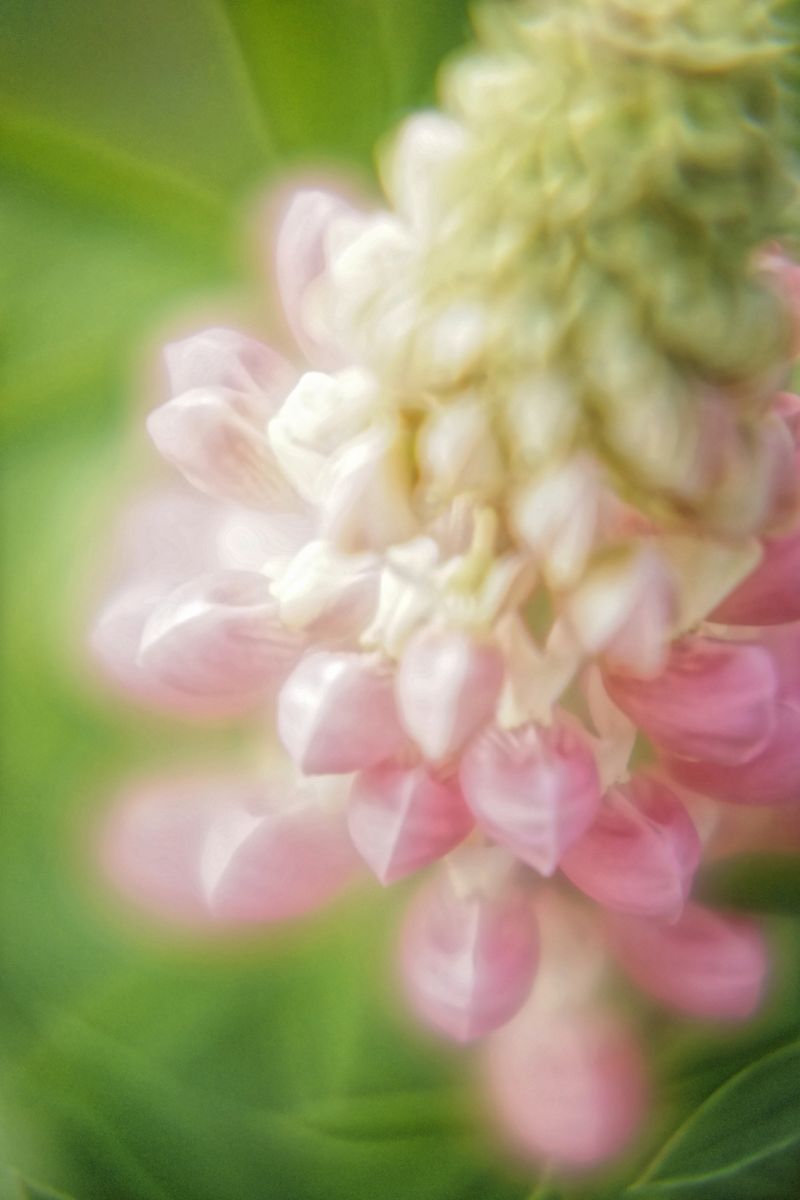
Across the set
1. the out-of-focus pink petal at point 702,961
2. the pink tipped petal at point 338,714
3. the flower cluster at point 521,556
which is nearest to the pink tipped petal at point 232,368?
the flower cluster at point 521,556

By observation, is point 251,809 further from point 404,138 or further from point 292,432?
point 404,138

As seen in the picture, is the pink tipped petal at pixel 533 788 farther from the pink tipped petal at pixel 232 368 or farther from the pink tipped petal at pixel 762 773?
the pink tipped petal at pixel 232 368

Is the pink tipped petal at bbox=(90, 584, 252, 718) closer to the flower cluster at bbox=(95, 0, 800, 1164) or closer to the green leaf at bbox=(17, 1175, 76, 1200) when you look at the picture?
the flower cluster at bbox=(95, 0, 800, 1164)

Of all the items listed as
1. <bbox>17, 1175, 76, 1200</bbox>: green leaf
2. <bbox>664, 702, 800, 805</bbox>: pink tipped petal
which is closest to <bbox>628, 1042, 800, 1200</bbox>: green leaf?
Answer: <bbox>664, 702, 800, 805</bbox>: pink tipped petal

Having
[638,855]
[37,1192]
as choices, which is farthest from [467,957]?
[37,1192]

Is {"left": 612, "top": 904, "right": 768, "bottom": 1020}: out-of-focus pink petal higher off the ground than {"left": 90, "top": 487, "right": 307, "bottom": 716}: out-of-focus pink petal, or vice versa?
{"left": 90, "top": 487, "right": 307, "bottom": 716}: out-of-focus pink petal
